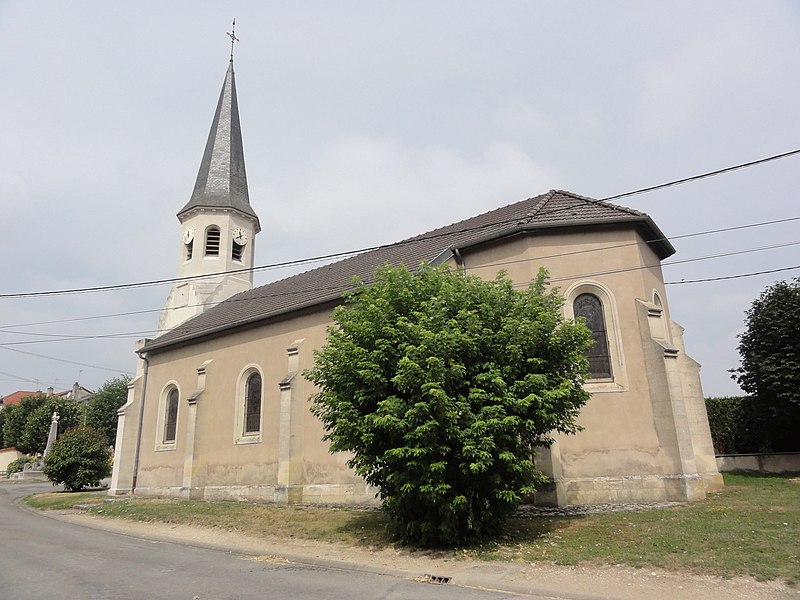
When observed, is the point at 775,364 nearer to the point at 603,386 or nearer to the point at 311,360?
the point at 603,386

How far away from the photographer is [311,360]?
1900cm

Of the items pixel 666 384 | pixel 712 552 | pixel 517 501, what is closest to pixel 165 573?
pixel 517 501

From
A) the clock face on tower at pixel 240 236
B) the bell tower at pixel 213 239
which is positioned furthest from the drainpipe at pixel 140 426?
the clock face on tower at pixel 240 236

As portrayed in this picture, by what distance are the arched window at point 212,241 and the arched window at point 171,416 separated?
7418 mm

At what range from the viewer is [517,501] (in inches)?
406

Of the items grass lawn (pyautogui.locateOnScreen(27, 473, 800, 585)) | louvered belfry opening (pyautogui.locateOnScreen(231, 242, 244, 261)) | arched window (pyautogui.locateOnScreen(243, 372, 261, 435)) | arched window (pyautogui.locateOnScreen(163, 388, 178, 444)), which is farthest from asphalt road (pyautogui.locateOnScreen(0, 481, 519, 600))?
louvered belfry opening (pyautogui.locateOnScreen(231, 242, 244, 261))

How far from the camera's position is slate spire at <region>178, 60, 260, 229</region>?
1147 inches

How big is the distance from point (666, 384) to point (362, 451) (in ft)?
27.2

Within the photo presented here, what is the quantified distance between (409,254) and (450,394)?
10.7 metres

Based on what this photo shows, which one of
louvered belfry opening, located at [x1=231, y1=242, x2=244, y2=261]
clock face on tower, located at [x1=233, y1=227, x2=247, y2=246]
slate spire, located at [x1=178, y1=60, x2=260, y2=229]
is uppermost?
slate spire, located at [x1=178, y1=60, x2=260, y2=229]

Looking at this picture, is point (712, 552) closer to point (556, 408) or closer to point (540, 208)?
point (556, 408)

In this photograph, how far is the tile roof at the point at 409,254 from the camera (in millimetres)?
16188

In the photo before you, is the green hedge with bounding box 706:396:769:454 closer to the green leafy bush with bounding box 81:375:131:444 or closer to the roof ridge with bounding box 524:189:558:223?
the roof ridge with bounding box 524:189:558:223

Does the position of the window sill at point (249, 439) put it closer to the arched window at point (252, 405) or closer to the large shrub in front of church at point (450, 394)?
the arched window at point (252, 405)
